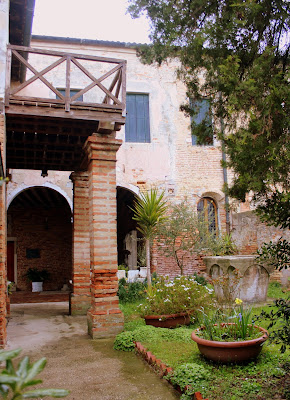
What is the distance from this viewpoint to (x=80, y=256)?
9.16 m

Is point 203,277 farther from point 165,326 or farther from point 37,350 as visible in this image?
point 37,350

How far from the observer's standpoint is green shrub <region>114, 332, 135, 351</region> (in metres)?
5.67

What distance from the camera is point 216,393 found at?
350cm

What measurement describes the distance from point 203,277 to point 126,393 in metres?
9.22

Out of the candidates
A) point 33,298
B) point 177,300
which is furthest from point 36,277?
point 177,300

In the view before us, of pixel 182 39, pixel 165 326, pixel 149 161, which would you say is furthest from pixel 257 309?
pixel 149 161

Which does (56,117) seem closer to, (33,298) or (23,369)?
(23,369)

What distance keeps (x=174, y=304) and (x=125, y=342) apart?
4.04ft

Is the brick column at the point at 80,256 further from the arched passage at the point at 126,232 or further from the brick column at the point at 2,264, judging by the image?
the arched passage at the point at 126,232

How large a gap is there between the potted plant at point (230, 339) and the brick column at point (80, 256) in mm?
4989

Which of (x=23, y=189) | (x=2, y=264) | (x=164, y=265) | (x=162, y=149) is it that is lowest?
(x=164, y=265)

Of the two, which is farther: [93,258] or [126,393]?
[93,258]

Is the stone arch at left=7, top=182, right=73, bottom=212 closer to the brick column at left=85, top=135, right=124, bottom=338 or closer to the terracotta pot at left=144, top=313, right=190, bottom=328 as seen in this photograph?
the brick column at left=85, top=135, right=124, bottom=338

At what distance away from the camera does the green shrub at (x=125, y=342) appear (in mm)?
5672
